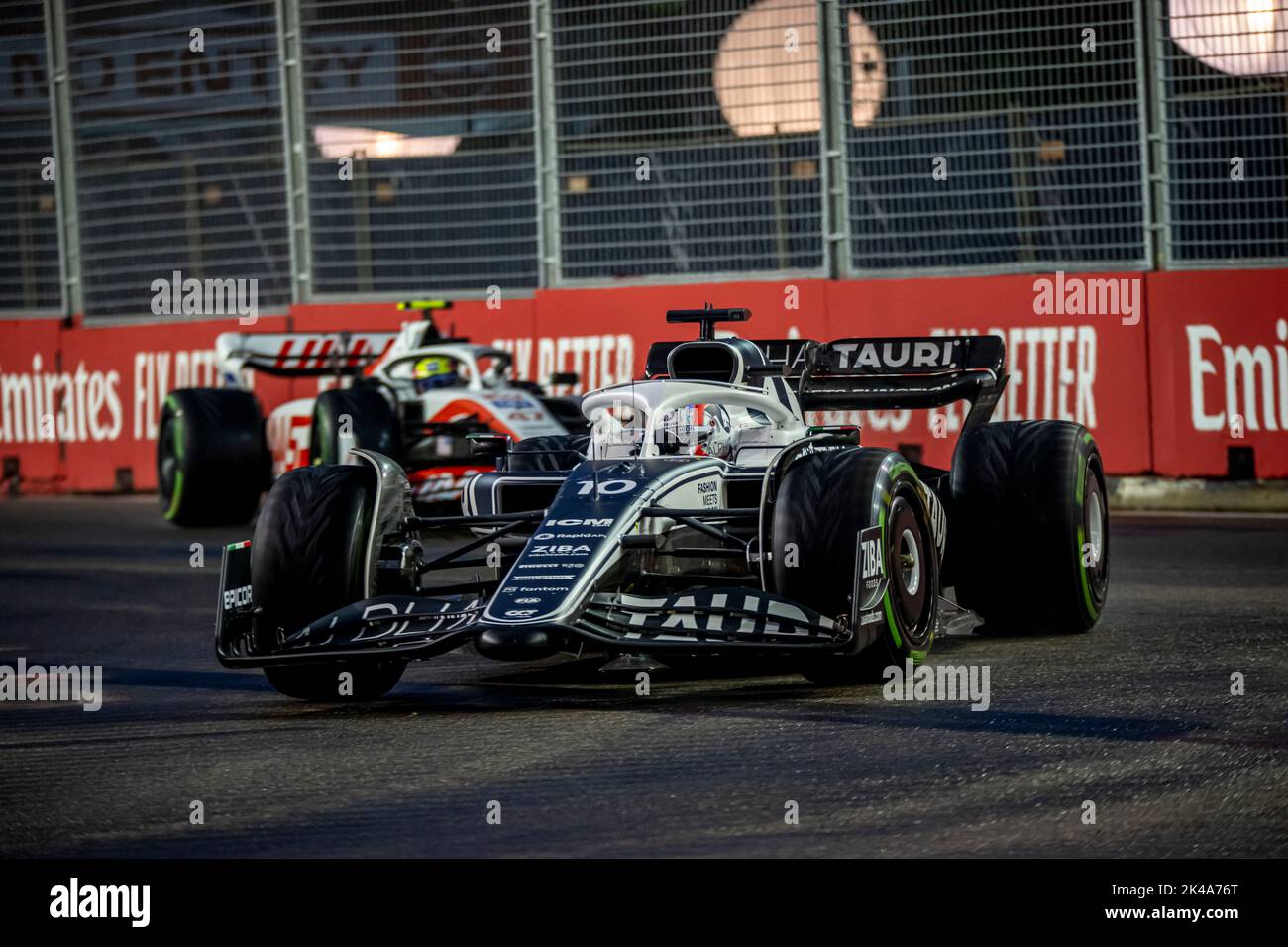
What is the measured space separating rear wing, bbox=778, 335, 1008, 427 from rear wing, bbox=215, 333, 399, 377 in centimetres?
660

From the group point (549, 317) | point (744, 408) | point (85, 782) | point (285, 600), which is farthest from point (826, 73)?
point (85, 782)

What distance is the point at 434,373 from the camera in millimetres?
15711

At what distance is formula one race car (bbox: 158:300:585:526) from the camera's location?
14.4 m

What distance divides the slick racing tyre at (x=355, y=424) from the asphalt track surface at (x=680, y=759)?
14.7 ft

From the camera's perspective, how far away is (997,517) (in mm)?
8945

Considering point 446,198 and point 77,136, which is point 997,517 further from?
point 77,136

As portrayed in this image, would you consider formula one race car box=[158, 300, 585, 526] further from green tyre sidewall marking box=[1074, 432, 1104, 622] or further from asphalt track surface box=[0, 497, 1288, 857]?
green tyre sidewall marking box=[1074, 432, 1104, 622]

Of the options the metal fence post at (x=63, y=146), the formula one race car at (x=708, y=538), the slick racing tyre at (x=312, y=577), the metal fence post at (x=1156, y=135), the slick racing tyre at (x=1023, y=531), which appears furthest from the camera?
the metal fence post at (x=63, y=146)

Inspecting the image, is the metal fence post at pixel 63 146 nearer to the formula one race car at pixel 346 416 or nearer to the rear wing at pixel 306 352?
the formula one race car at pixel 346 416

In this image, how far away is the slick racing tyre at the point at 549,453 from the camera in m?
9.23

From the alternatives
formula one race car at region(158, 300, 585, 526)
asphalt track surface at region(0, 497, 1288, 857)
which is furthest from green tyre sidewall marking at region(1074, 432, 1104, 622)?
formula one race car at region(158, 300, 585, 526)

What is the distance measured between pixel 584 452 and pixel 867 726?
264cm

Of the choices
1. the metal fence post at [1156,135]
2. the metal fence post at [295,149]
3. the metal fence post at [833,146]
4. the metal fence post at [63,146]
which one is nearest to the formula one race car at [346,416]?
the metal fence post at [295,149]
